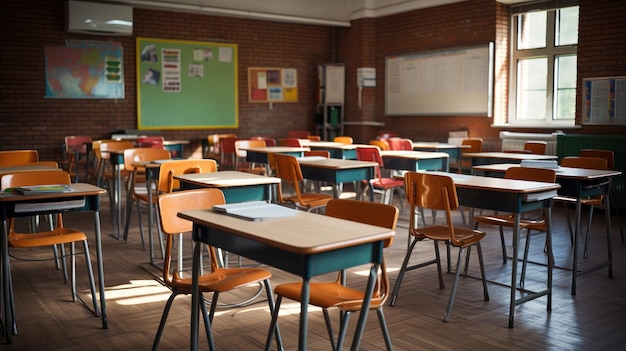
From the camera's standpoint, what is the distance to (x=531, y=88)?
9508 millimetres

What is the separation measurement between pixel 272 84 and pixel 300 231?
9.65 metres

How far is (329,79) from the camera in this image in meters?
12.0

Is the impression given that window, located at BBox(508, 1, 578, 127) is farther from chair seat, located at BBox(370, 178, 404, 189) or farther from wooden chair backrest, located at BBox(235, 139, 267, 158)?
wooden chair backrest, located at BBox(235, 139, 267, 158)

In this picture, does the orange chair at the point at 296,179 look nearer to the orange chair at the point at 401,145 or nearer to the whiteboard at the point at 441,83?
the orange chair at the point at 401,145

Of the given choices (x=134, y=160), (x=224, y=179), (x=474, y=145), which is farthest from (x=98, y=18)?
(x=224, y=179)

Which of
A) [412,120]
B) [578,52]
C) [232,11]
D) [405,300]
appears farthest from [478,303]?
[232,11]

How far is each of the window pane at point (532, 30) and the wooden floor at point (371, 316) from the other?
5.12 metres

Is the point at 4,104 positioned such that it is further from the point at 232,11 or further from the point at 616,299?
the point at 616,299

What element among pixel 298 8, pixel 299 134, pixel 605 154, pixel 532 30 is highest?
pixel 298 8

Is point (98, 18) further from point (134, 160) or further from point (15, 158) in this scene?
point (134, 160)

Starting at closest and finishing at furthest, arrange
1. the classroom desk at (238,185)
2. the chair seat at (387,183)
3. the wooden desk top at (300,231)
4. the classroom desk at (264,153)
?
the wooden desk top at (300,231) < the classroom desk at (238,185) < the chair seat at (387,183) < the classroom desk at (264,153)

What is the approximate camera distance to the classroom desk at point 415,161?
646 centimetres

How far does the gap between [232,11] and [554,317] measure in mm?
8398

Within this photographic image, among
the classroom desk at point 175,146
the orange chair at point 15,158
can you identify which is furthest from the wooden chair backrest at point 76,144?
the orange chair at point 15,158
